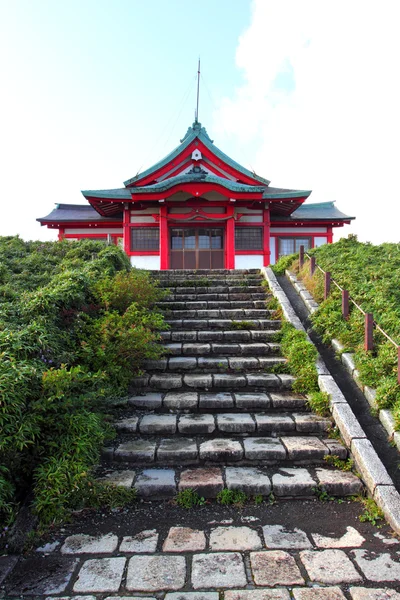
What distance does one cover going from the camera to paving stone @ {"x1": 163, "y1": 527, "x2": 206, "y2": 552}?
275cm

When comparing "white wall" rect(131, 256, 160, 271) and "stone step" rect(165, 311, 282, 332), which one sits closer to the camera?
"stone step" rect(165, 311, 282, 332)

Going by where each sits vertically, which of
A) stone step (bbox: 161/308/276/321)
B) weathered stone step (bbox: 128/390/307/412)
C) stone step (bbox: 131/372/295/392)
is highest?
stone step (bbox: 161/308/276/321)

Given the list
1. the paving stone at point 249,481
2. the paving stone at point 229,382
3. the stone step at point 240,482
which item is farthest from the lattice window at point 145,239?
the paving stone at point 249,481

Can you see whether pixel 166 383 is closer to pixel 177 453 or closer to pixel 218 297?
pixel 177 453

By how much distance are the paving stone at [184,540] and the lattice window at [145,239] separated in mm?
12714

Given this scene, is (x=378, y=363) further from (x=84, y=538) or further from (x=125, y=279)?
(x=125, y=279)

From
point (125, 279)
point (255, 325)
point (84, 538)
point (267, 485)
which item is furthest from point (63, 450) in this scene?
point (255, 325)

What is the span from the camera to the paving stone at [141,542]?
2746mm

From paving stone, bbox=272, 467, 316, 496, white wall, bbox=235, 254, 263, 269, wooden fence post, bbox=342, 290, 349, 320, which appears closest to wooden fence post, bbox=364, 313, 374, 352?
wooden fence post, bbox=342, 290, 349, 320

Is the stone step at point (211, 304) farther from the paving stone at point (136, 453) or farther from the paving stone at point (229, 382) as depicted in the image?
the paving stone at point (136, 453)

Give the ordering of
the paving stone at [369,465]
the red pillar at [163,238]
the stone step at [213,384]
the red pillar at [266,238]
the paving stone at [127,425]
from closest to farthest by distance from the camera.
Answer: the paving stone at [369,465] → the paving stone at [127,425] → the stone step at [213,384] → the red pillar at [163,238] → the red pillar at [266,238]

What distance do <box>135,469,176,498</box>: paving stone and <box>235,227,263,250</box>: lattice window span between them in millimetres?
12218

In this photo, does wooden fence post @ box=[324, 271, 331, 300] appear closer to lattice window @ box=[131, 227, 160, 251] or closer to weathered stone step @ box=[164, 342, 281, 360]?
weathered stone step @ box=[164, 342, 281, 360]

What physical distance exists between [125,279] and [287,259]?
4.62m
